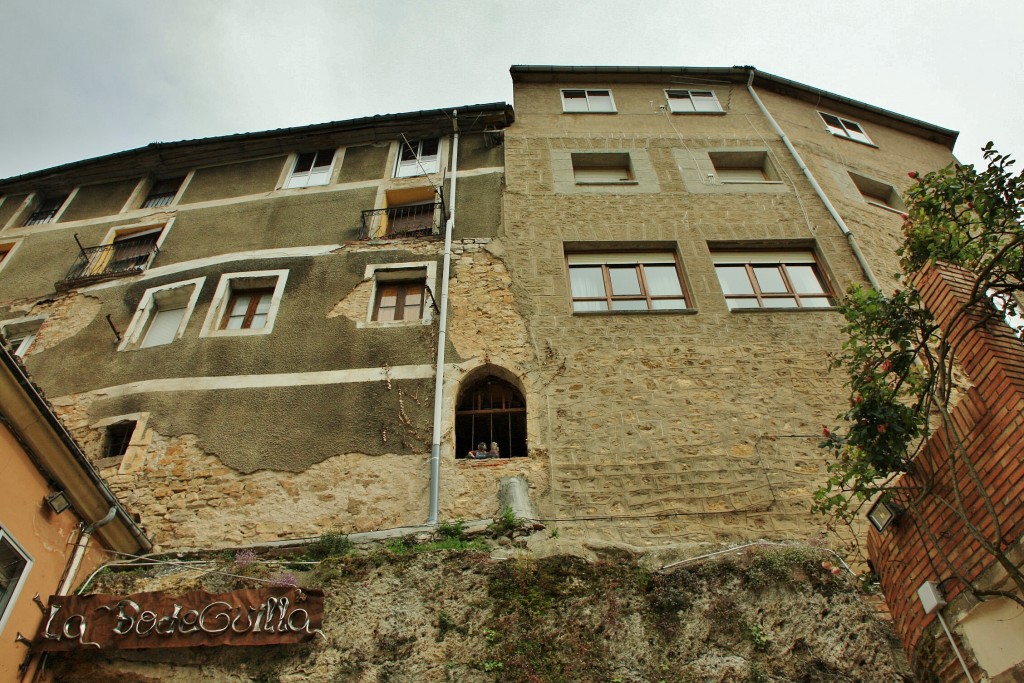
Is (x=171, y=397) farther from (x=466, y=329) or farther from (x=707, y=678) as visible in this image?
(x=707, y=678)

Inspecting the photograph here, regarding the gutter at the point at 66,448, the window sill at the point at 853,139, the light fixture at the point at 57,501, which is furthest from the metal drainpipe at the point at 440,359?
the window sill at the point at 853,139

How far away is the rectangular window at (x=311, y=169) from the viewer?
15.6 meters

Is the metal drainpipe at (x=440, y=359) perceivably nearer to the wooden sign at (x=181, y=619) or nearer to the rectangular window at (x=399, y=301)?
the rectangular window at (x=399, y=301)

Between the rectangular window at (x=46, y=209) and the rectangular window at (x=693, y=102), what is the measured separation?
15.2m

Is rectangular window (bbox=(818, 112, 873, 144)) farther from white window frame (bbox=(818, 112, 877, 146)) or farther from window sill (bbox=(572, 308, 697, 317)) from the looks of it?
window sill (bbox=(572, 308, 697, 317))

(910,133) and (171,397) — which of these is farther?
(910,133)

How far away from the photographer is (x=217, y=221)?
14.9 m

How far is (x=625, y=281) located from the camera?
500 inches

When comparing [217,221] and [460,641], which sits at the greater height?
[217,221]

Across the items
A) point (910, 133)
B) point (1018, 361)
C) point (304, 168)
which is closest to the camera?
point (1018, 361)

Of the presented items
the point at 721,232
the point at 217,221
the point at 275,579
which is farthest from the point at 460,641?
the point at 217,221

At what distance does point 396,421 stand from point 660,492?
12.9 ft

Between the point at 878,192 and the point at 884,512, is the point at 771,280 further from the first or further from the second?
the point at 884,512

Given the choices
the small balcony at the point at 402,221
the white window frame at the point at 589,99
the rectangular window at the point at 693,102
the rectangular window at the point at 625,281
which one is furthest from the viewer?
the rectangular window at the point at 693,102
